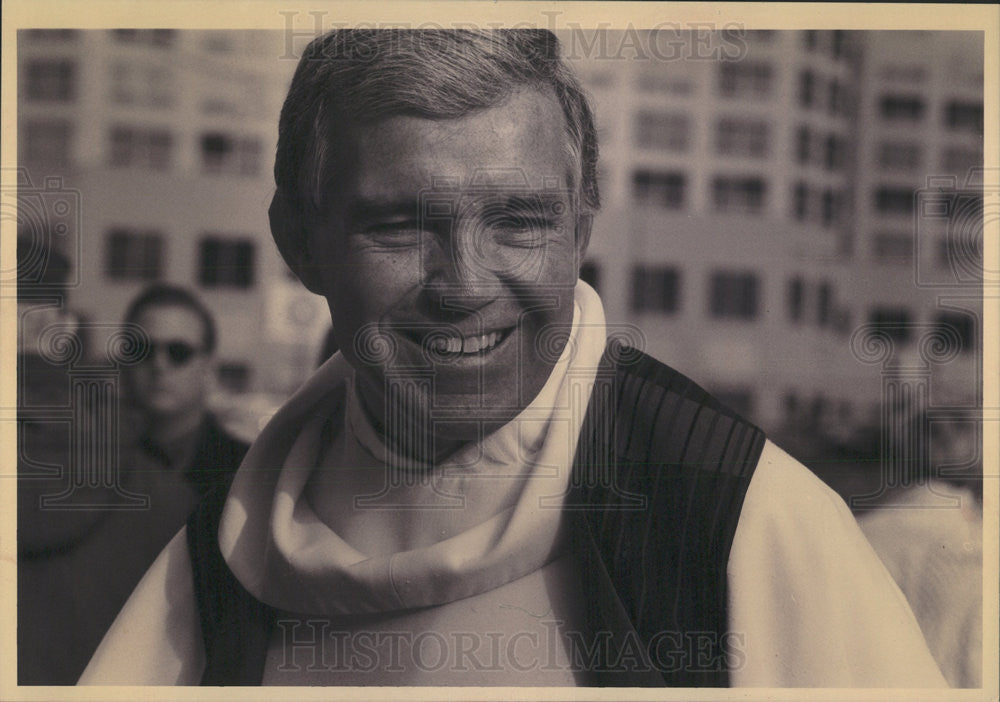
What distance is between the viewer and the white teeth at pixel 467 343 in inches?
135

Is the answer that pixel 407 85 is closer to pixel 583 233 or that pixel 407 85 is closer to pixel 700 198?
pixel 583 233

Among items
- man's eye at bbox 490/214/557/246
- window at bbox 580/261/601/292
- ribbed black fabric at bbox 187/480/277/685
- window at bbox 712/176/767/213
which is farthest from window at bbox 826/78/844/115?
ribbed black fabric at bbox 187/480/277/685

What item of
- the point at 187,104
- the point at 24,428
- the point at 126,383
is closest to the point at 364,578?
the point at 126,383

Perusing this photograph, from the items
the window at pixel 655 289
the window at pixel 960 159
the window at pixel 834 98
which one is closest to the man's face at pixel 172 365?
the window at pixel 655 289

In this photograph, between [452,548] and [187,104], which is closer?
[452,548]

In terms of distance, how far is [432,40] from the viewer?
11.4ft

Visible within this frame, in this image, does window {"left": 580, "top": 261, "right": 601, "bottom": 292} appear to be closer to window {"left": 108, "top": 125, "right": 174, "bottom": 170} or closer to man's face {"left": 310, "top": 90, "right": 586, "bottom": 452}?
man's face {"left": 310, "top": 90, "right": 586, "bottom": 452}

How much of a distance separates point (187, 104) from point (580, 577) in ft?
6.77

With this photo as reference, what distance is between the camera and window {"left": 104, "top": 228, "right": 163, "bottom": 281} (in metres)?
3.55

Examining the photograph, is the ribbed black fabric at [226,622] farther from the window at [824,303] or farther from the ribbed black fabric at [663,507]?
the window at [824,303]

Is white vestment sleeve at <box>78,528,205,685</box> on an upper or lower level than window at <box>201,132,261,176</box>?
lower

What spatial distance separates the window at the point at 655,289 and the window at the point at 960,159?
101 cm

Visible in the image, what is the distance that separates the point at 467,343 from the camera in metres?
3.44

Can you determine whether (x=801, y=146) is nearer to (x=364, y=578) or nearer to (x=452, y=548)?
(x=452, y=548)
